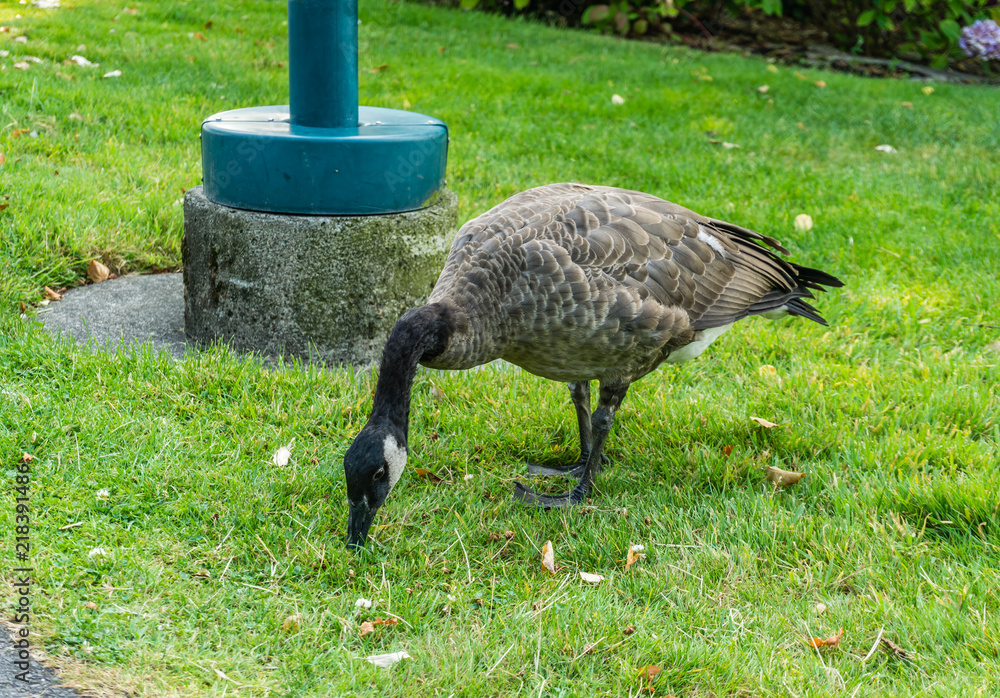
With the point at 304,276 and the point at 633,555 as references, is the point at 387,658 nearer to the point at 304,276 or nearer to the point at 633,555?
the point at 633,555

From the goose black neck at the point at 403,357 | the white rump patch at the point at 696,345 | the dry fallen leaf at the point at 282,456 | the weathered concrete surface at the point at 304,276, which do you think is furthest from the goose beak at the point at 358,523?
the white rump patch at the point at 696,345

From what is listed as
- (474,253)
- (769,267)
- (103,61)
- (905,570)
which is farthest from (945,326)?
(103,61)

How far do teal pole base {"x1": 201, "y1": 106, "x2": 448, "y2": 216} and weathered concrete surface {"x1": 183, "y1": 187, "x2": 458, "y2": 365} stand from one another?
0.23 feet

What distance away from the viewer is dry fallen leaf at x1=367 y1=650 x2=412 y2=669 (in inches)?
108

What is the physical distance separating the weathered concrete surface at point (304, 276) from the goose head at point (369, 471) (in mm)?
1408

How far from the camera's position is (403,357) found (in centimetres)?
318

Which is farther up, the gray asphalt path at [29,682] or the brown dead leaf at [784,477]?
the brown dead leaf at [784,477]

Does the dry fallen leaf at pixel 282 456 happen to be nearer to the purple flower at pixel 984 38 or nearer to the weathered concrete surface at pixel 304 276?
the weathered concrete surface at pixel 304 276

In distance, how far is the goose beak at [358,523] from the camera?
10.3 feet

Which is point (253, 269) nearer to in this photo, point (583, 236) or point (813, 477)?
point (583, 236)

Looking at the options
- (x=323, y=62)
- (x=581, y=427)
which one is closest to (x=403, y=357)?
(x=581, y=427)

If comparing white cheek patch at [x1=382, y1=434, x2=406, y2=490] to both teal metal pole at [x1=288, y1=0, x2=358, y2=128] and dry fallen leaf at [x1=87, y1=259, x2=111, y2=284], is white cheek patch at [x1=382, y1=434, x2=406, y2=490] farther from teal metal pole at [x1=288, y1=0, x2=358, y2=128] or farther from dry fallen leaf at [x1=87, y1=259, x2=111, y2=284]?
dry fallen leaf at [x1=87, y1=259, x2=111, y2=284]

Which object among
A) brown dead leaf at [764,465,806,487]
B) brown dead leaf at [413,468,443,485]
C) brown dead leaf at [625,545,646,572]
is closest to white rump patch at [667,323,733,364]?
brown dead leaf at [764,465,806,487]

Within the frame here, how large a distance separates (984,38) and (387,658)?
42.0 ft
